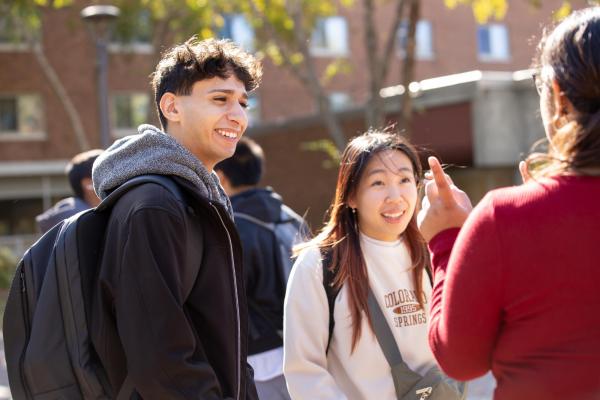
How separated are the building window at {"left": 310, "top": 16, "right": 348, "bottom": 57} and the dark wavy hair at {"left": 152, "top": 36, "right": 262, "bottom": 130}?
31.5 meters

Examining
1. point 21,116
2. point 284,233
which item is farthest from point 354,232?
point 21,116

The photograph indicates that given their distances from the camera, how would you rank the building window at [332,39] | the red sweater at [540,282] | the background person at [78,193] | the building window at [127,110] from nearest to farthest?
the red sweater at [540,282]
the background person at [78,193]
the building window at [127,110]
the building window at [332,39]

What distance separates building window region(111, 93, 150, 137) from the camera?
30797 mm

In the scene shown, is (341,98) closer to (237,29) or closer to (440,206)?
(237,29)

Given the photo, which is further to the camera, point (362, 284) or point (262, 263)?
point (262, 263)

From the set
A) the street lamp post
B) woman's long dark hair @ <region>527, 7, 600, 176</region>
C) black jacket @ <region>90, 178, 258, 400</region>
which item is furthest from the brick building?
woman's long dark hair @ <region>527, 7, 600, 176</region>

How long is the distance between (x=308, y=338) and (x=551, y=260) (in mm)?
1518

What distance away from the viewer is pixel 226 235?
104 inches

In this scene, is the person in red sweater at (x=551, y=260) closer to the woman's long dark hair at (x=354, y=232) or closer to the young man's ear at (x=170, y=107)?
the young man's ear at (x=170, y=107)

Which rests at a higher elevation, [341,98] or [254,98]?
[254,98]

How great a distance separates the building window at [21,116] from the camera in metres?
29.8

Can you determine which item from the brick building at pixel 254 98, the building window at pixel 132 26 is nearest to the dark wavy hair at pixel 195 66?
the brick building at pixel 254 98

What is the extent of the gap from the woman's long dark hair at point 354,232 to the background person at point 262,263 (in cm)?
77

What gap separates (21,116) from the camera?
30.0 meters
